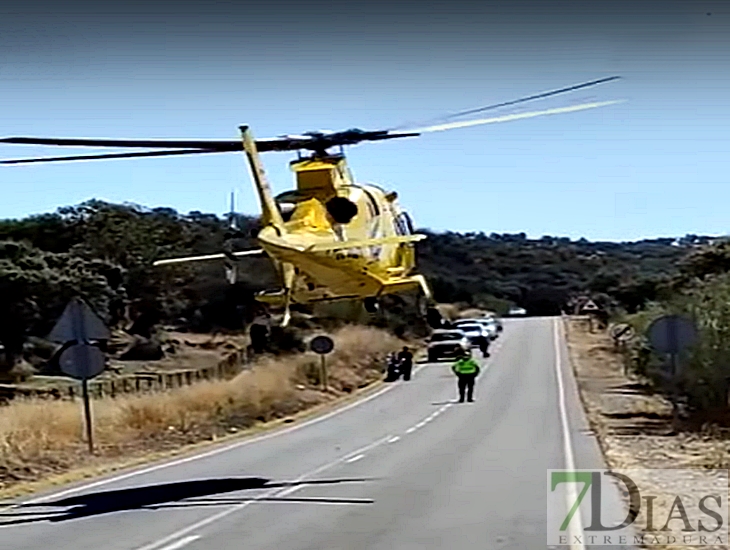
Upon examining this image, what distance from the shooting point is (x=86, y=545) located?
15.1m

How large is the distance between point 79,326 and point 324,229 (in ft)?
17.5

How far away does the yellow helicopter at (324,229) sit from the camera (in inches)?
843

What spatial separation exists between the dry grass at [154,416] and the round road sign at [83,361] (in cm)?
164

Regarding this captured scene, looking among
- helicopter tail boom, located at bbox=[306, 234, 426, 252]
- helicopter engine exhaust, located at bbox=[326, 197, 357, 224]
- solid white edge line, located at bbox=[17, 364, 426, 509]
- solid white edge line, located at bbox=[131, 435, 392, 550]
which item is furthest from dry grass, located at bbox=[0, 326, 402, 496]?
helicopter engine exhaust, located at bbox=[326, 197, 357, 224]

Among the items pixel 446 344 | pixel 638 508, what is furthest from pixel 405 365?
pixel 638 508

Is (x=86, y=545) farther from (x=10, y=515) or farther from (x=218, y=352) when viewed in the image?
(x=218, y=352)

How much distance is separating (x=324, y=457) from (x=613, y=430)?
7.34m

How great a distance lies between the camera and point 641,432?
102ft

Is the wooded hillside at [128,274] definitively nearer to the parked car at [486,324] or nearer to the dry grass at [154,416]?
the dry grass at [154,416]

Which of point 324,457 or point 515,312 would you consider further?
point 515,312

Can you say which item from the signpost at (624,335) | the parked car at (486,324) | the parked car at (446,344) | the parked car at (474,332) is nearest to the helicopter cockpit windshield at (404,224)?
the signpost at (624,335)

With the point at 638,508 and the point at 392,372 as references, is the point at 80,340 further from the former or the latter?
the point at 392,372

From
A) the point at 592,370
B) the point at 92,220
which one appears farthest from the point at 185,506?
the point at 92,220

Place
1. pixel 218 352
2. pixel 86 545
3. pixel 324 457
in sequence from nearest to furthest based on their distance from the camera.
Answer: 1. pixel 86 545
2. pixel 324 457
3. pixel 218 352
